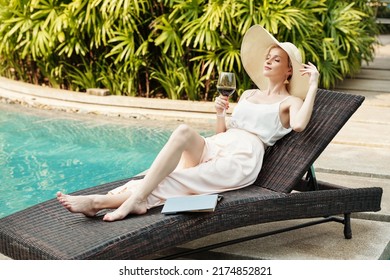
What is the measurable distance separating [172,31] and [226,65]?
0.80 meters

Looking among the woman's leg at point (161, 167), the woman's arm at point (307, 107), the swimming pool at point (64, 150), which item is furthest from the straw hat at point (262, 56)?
the swimming pool at point (64, 150)

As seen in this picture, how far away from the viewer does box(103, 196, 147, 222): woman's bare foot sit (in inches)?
150

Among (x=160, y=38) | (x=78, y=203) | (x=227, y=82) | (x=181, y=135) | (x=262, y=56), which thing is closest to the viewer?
(x=78, y=203)

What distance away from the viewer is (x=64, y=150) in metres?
7.52

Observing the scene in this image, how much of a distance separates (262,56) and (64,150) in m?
3.24

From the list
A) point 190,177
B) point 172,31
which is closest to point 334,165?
point 190,177

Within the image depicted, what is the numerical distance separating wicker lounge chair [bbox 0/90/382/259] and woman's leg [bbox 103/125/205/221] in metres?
0.05

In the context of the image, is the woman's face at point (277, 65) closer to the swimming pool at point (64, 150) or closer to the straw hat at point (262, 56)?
the straw hat at point (262, 56)

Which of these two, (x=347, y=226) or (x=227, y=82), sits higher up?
(x=227, y=82)

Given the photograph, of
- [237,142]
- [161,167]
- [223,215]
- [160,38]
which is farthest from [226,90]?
[160,38]

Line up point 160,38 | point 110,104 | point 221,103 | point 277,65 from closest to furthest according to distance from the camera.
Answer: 1. point 221,103
2. point 277,65
3. point 160,38
4. point 110,104

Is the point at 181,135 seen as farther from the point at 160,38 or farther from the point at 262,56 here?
the point at 160,38

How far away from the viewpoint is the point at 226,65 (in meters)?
8.80

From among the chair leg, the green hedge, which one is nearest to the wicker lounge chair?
the chair leg
